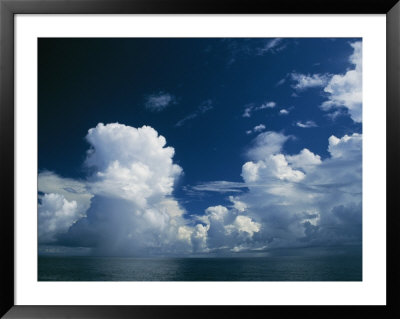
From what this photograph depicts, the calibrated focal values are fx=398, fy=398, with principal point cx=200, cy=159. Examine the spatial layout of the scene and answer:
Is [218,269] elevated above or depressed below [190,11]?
below

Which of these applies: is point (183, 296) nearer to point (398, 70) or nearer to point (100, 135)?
point (398, 70)

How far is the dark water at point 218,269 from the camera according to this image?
778cm

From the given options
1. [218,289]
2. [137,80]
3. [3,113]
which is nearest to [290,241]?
[137,80]

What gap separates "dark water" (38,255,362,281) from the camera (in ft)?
25.5

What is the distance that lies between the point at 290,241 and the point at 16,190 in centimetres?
754

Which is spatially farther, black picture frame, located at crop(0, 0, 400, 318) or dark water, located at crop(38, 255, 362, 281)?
dark water, located at crop(38, 255, 362, 281)

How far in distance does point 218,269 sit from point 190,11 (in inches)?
451

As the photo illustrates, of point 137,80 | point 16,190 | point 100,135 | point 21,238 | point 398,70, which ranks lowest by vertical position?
point 21,238

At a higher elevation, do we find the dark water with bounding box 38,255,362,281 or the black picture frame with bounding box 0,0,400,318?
the black picture frame with bounding box 0,0,400,318

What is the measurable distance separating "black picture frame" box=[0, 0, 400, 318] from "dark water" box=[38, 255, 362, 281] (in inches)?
205

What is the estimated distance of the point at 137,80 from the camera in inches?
194

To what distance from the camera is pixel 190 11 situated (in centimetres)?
169

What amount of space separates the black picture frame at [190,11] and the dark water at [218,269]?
17.1 ft

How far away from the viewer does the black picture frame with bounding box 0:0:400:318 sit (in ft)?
5.35
